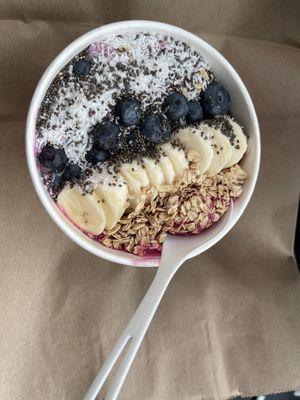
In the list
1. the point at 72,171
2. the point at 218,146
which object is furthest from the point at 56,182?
the point at 218,146

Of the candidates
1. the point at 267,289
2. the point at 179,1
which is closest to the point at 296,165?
the point at 267,289

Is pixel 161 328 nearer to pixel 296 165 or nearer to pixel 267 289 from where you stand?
pixel 267 289

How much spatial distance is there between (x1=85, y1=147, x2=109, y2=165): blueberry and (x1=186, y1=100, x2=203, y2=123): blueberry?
0.46 feet

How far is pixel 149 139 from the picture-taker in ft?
2.77

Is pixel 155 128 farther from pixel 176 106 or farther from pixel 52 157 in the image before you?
pixel 52 157

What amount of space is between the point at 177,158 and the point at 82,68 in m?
0.19

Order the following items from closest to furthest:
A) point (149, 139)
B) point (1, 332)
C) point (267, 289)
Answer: point (149, 139) → point (1, 332) → point (267, 289)

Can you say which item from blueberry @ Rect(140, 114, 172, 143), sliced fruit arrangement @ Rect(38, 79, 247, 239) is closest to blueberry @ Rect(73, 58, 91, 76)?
sliced fruit arrangement @ Rect(38, 79, 247, 239)

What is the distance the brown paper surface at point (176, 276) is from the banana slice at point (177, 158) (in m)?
0.27

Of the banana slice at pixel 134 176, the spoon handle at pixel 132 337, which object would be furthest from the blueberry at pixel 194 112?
the spoon handle at pixel 132 337

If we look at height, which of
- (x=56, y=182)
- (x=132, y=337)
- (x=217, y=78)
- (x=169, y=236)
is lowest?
(x=132, y=337)

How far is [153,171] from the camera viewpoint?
833 millimetres

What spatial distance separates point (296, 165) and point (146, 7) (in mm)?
406

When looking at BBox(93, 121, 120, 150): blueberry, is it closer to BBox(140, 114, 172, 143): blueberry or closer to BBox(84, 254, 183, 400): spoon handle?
BBox(140, 114, 172, 143): blueberry
